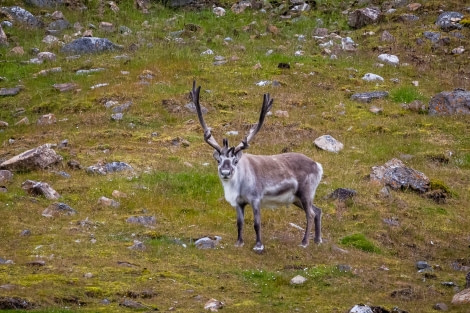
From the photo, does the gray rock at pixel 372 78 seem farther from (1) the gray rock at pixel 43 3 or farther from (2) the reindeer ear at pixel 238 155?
(1) the gray rock at pixel 43 3

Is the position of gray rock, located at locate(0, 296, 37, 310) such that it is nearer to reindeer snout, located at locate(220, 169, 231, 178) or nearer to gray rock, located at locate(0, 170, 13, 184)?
reindeer snout, located at locate(220, 169, 231, 178)

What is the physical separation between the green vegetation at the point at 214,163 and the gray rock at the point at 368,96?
0.32 meters

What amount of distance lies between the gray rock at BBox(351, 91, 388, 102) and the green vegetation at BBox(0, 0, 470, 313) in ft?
1.06

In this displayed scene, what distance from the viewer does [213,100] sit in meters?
24.5

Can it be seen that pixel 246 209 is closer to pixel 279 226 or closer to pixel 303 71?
pixel 279 226

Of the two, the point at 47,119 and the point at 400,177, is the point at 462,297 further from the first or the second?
the point at 47,119

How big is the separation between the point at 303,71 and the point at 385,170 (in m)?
7.69

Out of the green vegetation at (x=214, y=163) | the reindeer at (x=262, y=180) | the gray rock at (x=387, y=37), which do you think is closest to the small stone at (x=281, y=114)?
the green vegetation at (x=214, y=163)

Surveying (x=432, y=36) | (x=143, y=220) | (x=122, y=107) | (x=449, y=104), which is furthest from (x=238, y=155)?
(x=432, y=36)

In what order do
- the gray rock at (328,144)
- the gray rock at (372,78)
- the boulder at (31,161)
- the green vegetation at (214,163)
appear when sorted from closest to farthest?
the green vegetation at (214,163)
the boulder at (31,161)
the gray rock at (328,144)
the gray rock at (372,78)

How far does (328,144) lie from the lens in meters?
21.6

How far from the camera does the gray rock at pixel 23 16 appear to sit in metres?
31.0

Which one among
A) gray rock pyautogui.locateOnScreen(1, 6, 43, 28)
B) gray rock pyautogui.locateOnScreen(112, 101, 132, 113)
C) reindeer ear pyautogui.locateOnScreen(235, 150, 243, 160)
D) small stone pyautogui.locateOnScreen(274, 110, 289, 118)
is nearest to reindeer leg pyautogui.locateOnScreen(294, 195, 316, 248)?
reindeer ear pyautogui.locateOnScreen(235, 150, 243, 160)

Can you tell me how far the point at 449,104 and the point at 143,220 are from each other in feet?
37.2
